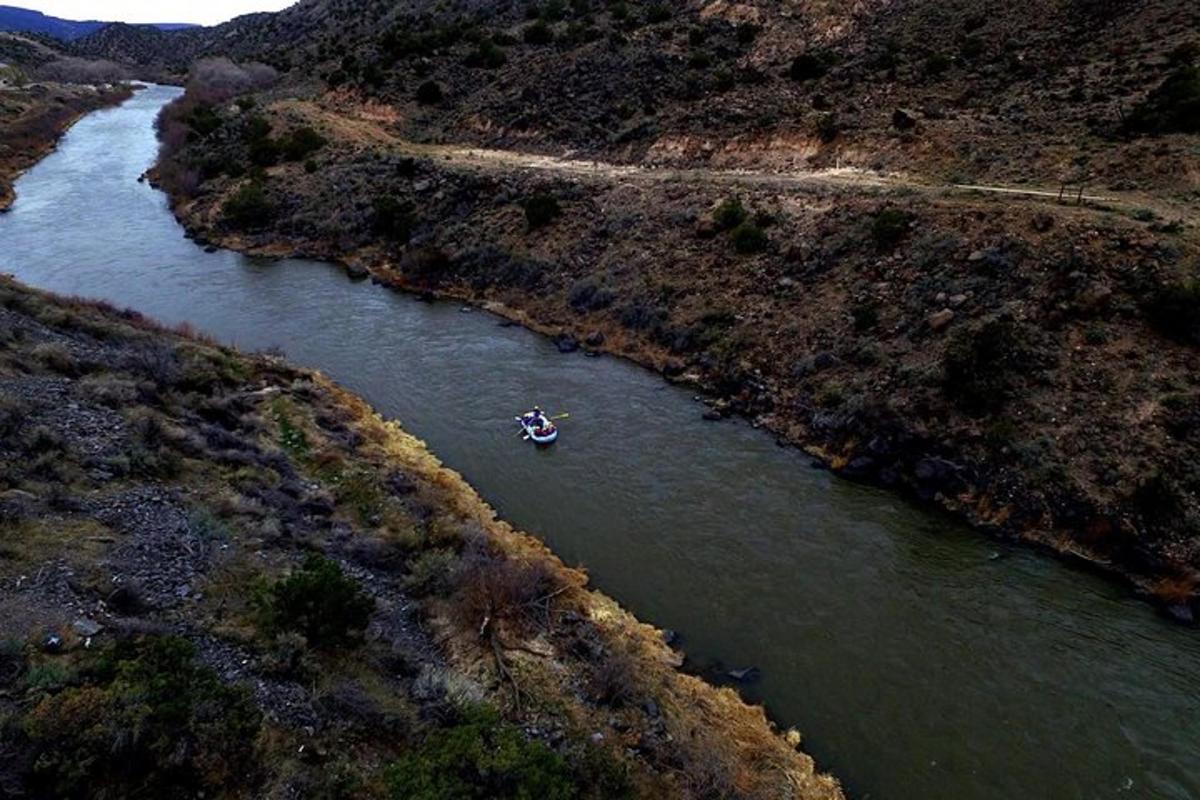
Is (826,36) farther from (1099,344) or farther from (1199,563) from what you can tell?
(1199,563)

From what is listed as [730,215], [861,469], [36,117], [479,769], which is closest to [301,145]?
[730,215]

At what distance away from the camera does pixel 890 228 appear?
1124 inches

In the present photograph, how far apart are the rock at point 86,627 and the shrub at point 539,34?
5769 centimetres

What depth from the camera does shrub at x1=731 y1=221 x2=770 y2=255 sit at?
105 feet

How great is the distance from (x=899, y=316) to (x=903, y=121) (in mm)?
15177

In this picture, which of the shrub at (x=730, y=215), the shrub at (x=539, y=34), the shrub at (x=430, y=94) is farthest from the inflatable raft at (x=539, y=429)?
→ the shrub at (x=539, y=34)

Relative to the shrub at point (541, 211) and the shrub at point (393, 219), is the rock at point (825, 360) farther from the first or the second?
the shrub at point (393, 219)

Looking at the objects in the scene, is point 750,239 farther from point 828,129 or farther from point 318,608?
point 318,608

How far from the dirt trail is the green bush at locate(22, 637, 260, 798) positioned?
2957 cm

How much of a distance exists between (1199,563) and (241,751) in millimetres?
20980

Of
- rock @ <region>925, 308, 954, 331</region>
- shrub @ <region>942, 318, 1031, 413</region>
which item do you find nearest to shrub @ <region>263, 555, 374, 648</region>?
shrub @ <region>942, 318, 1031, 413</region>

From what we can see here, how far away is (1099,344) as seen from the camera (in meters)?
22.5

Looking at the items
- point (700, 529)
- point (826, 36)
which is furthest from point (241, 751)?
point (826, 36)

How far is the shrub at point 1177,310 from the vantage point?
21.6 m
